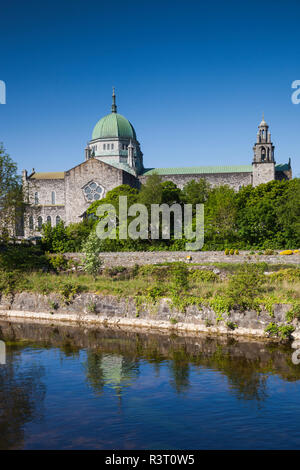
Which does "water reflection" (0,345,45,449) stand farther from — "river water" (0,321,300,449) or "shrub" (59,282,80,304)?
"shrub" (59,282,80,304)

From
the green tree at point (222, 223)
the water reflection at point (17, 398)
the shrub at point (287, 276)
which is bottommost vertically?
the water reflection at point (17, 398)

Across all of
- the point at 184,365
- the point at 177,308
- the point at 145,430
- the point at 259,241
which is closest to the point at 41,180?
the point at 259,241

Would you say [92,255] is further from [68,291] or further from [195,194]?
[195,194]

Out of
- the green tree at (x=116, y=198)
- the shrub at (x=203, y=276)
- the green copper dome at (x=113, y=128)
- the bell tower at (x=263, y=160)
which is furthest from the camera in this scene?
the green copper dome at (x=113, y=128)

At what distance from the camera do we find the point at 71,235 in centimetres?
4134

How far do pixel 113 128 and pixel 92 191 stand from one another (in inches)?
711

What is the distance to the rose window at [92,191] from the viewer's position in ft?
193

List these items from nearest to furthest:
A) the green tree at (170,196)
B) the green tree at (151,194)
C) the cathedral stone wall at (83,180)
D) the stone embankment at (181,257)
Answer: the stone embankment at (181,257)
the green tree at (151,194)
the green tree at (170,196)
the cathedral stone wall at (83,180)

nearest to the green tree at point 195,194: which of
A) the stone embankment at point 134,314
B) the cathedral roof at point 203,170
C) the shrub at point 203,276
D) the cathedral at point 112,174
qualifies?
the cathedral at point 112,174

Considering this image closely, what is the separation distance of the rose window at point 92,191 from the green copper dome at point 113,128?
A: 16099 mm

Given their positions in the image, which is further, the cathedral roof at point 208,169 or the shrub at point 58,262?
the cathedral roof at point 208,169

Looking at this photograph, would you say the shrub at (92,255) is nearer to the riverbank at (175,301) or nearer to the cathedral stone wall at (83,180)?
the riverbank at (175,301)

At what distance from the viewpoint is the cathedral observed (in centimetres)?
5916
